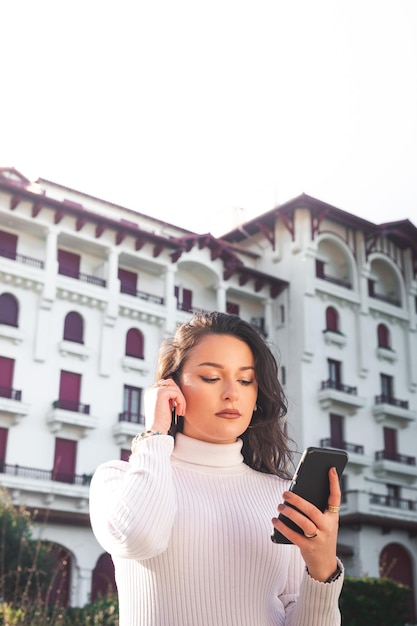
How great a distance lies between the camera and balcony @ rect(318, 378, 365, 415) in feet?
101

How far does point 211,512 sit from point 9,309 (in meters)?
24.3

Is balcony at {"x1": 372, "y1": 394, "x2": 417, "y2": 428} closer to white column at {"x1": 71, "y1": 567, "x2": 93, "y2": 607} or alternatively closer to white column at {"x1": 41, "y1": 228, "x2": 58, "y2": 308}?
white column at {"x1": 71, "y1": 567, "x2": 93, "y2": 607}

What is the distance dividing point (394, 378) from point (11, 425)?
55.7 feet

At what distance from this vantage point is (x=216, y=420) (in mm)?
2428

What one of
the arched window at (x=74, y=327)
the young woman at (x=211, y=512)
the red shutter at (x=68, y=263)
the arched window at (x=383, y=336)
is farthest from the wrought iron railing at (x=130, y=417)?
the young woman at (x=211, y=512)

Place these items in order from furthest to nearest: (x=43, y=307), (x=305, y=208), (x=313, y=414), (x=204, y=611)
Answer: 1. (x=305, y=208)
2. (x=313, y=414)
3. (x=43, y=307)
4. (x=204, y=611)

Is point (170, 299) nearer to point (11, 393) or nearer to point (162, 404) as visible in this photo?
point (11, 393)

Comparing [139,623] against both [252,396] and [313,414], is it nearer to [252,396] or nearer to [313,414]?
[252,396]

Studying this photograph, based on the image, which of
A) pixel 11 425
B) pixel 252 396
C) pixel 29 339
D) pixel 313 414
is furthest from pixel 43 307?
pixel 252 396

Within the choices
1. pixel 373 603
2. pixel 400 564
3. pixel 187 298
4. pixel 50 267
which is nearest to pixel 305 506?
pixel 373 603

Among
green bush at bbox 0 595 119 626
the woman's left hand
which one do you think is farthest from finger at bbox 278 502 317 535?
green bush at bbox 0 595 119 626

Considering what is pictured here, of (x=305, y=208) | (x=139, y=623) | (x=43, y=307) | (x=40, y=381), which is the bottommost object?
(x=139, y=623)

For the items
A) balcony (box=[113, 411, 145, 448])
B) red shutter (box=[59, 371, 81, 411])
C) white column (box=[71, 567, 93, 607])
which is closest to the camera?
white column (box=[71, 567, 93, 607])

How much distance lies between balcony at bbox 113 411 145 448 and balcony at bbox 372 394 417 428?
1064cm
